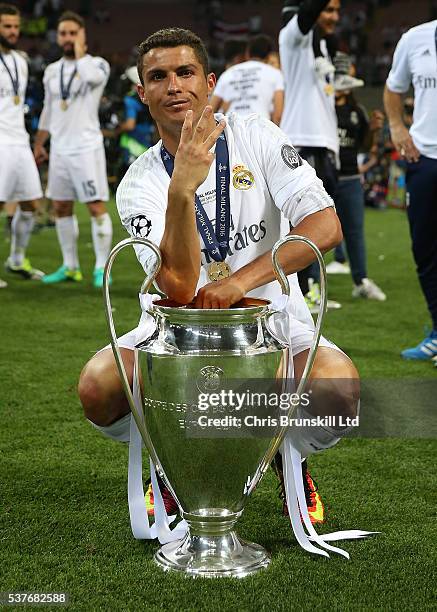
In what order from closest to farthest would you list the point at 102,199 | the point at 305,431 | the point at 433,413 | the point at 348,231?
Result: the point at 305,431, the point at 433,413, the point at 348,231, the point at 102,199

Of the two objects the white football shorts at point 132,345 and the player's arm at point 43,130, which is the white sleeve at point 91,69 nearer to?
the player's arm at point 43,130

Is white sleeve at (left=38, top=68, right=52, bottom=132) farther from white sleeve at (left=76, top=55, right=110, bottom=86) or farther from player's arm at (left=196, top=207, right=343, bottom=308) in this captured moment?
player's arm at (left=196, top=207, right=343, bottom=308)

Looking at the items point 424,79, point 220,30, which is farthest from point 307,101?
point 220,30

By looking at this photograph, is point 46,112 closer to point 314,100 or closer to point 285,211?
point 314,100

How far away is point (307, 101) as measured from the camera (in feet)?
20.4

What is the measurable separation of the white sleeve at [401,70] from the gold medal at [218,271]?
262cm

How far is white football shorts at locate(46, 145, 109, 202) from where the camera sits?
7.51m

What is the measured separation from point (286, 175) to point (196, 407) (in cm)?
77

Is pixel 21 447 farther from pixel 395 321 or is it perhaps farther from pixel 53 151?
pixel 53 151

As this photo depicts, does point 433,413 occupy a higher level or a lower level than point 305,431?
lower

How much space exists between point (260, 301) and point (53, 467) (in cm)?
121

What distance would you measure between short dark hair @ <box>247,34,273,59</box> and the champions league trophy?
6.45m

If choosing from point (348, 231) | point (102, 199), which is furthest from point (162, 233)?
point (102, 199)

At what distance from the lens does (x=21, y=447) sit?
140 inches
